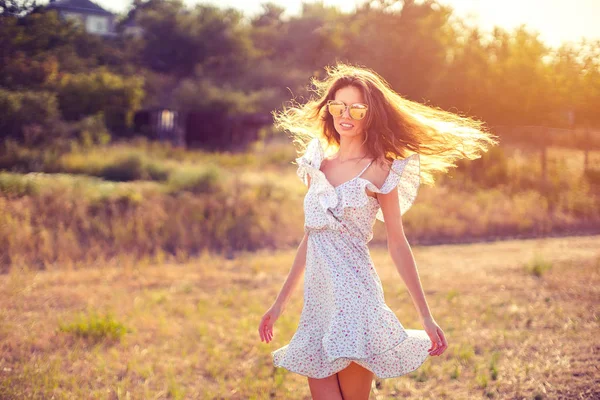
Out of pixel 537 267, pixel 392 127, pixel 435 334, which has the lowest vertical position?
pixel 537 267

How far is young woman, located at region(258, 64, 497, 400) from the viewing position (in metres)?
2.48

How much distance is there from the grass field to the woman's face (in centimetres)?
198

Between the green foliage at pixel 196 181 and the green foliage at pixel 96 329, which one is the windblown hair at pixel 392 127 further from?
the green foliage at pixel 196 181

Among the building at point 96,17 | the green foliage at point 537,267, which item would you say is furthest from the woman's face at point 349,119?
the building at point 96,17

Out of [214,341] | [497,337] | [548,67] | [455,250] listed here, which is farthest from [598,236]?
[214,341]

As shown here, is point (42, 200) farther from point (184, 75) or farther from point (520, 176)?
point (184, 75)

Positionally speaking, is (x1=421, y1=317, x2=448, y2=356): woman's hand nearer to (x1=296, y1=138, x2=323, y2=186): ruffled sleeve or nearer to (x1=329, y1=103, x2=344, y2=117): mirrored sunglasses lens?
(x1=296, y1=138, x2=323, y2=186): ruffled sleeve

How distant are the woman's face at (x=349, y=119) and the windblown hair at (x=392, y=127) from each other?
0.07ft

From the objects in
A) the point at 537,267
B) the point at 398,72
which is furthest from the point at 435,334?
the point at 398,72

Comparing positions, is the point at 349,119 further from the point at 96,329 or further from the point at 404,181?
the point at 96,329

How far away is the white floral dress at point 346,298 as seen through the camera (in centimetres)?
246

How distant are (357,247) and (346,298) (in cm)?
23

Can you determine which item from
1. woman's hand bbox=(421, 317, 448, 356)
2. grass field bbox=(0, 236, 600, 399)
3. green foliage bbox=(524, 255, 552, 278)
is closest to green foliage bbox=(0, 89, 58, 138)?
grass field bbox=(0, 236, 600, 399)

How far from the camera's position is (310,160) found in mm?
2951
